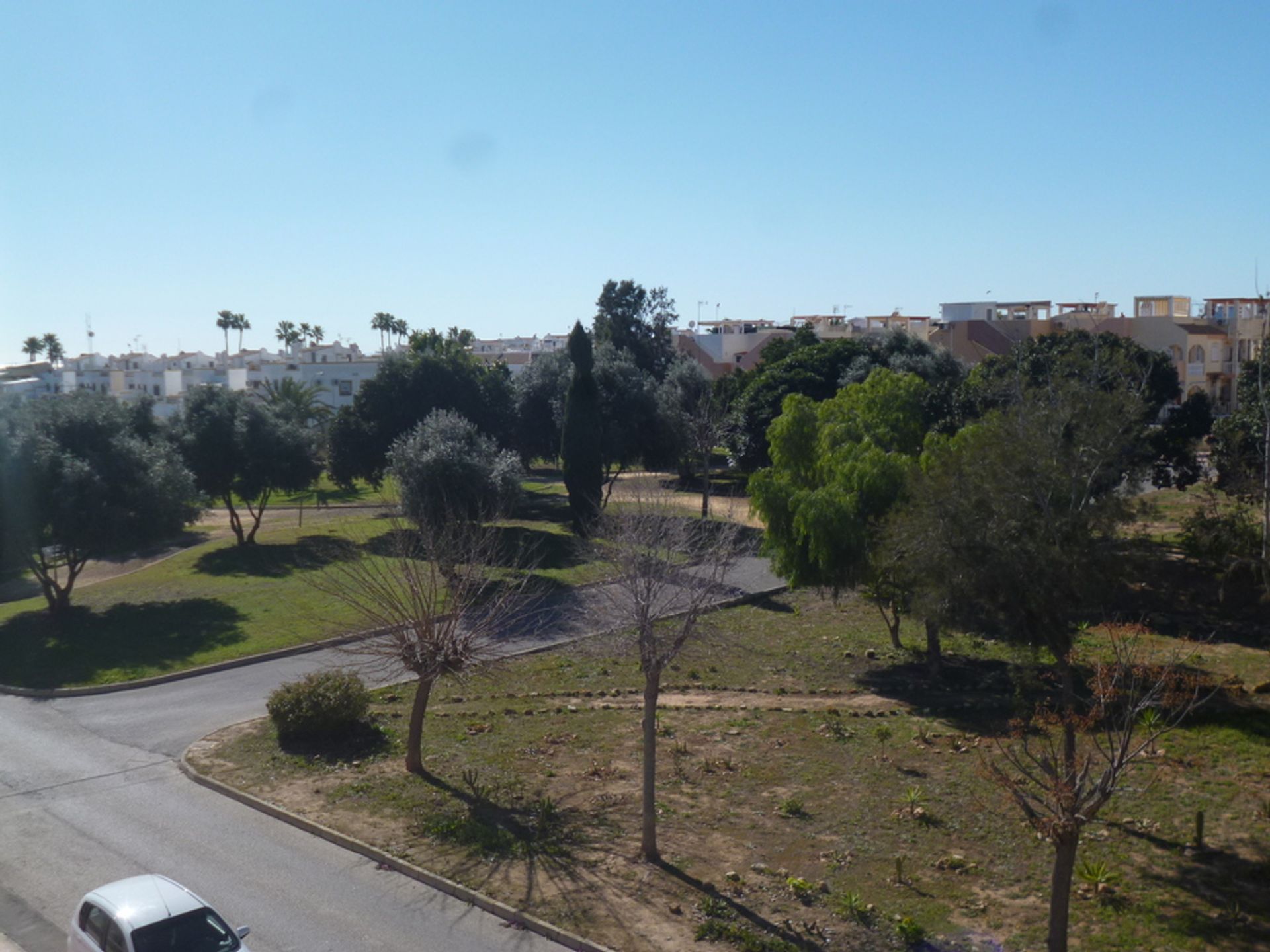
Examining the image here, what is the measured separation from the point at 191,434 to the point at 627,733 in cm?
2780

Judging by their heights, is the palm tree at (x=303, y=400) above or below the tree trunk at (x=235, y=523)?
above

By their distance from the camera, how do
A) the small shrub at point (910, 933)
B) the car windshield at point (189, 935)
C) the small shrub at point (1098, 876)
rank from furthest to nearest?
the small shrub at point (1098, 876) → the small shrub at point (910, 933) → the car windshield at point (189, 935)

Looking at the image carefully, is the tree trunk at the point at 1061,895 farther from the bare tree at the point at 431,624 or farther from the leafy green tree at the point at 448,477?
the leafy green tree at the point at 448,477

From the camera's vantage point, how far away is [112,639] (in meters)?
27.1

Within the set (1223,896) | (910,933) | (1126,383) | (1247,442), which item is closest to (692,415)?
(1126,383)

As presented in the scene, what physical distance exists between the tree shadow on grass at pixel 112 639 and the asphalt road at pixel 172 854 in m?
3.58

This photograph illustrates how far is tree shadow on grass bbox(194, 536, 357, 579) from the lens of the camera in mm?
35969

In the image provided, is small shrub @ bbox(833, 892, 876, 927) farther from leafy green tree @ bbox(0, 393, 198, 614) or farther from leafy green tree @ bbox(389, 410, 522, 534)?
leafy green tree @ bbox(0, 393, 198, 614)

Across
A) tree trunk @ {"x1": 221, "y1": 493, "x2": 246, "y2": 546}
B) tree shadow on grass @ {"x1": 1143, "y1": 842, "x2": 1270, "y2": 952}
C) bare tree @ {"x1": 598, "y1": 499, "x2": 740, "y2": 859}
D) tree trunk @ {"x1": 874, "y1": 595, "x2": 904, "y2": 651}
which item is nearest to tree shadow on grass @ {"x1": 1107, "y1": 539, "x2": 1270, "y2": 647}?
tree trunk @ {"x1": 874, "y1": 595, "x2": 904, "y2": 651}

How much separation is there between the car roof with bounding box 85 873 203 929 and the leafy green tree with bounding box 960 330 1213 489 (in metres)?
23.7

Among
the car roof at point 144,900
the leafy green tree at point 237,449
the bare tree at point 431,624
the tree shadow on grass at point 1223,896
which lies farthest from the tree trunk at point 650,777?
the leafy green tree at point 237,449

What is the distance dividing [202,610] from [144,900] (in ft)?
70.9

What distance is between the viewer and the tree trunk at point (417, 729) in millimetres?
16578

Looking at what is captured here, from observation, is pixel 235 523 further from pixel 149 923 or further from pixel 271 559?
pixel 149 923
